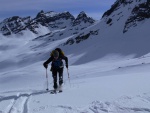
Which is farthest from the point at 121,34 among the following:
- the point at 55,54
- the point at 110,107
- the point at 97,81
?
the point at 110,107

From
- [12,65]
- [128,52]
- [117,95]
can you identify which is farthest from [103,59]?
[117,95]

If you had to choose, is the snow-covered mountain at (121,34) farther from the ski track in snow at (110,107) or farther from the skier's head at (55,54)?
the ski track in snow at (110,107)

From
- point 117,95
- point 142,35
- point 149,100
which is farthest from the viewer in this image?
point 142,35

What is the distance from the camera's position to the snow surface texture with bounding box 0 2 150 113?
7995mm

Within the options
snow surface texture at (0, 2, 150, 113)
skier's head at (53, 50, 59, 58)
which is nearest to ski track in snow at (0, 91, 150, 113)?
snow surface texture at (0, 2, 150, 113)

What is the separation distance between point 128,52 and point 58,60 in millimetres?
55369

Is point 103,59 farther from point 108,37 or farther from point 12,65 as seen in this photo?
point 12,65

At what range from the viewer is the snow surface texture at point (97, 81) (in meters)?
7.99

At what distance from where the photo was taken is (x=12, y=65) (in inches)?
4195

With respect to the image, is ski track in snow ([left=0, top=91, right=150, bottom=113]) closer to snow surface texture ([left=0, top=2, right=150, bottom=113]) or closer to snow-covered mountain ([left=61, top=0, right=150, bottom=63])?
snow surface texture ([left=0, top=2, right=150, bottom=113])

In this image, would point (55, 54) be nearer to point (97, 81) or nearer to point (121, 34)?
point (97, 81)

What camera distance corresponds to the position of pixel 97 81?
44.6 ft

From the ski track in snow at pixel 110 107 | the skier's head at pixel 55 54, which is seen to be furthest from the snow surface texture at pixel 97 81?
the skier's head at pixel 55 54

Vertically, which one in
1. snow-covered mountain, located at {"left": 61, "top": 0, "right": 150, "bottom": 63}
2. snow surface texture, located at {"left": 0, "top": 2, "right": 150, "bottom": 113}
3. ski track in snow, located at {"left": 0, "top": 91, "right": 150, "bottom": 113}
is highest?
snow-covered mountain, located at {"left": 61, "top": 0, "right": 150, "bottom": 63}
